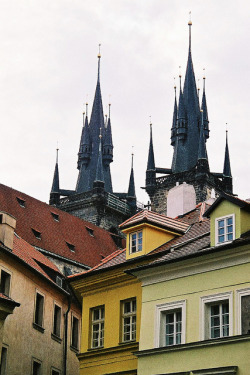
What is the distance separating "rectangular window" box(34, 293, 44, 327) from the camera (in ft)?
118

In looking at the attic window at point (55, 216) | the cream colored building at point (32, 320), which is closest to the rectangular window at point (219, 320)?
the cream colored building at point (32, 320)

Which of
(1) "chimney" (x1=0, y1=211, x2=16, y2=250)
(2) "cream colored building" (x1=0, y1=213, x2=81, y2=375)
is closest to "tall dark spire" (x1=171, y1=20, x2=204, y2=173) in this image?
(2) "cream colored building" (x1=0, y1=213, x2=81, y2=375)

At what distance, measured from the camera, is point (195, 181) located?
97000 millimetres

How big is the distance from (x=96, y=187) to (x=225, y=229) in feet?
244

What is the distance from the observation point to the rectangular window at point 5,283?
1282 inches

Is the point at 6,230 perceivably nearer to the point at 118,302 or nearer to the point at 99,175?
the point at 118,302

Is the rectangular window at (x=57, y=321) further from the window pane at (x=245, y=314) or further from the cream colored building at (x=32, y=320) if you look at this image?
the window pane at (x=245, y=314)

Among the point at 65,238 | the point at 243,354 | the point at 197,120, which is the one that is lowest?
the point at 243,354

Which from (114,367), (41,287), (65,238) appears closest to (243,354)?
(114,367)

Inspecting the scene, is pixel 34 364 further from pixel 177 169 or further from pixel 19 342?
pixel 177 169

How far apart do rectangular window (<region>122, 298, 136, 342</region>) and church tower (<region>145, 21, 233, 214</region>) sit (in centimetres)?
6519

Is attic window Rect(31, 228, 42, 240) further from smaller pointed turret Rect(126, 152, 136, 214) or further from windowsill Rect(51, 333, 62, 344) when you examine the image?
smaller pointed turret Rect(126, 152, 136, 214)

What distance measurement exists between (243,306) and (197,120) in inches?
3232

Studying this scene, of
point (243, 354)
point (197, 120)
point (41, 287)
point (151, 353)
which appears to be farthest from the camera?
point (197, 120)
